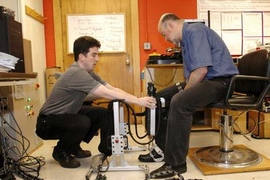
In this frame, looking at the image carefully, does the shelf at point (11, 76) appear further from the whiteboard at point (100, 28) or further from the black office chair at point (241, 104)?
the whiteboard at point (100, 28)

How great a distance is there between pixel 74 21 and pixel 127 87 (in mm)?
1212

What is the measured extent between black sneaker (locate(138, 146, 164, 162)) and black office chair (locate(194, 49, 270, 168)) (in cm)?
29

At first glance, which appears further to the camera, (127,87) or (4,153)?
(127,87)

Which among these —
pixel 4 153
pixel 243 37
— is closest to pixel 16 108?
pixel 4 153

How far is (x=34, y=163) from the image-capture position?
6.78 ft

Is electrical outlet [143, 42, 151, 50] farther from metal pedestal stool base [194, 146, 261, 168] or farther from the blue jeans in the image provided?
the blue jeans

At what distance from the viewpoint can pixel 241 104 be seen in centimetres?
177

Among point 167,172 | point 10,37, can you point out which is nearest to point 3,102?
point 10,37

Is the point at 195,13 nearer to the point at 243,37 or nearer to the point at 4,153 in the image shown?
the point at 243,37

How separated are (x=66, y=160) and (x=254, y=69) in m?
1.69

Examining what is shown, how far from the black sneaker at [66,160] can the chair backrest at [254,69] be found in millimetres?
1532

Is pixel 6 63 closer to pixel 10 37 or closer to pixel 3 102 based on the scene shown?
pixel 10 37

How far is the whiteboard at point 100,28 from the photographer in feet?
11.6

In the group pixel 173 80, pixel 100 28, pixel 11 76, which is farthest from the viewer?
pixel 100 28
